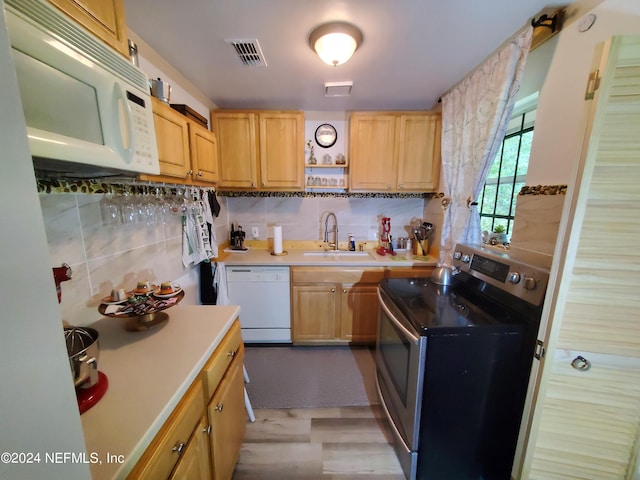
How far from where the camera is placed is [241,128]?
238 centimetres

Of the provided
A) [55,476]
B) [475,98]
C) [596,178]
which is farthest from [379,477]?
[475,98]

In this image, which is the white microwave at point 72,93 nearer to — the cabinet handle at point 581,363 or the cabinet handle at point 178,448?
the cabinet handle at point 178,448

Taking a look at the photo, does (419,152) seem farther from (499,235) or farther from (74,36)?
(74,36)

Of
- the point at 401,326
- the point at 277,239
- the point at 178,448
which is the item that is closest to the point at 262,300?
the point at 277,239

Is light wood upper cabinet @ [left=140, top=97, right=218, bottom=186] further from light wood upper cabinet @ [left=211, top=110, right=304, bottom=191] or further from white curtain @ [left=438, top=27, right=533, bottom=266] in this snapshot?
white curtain @ [left=438, top=27, right=533, bottom=266]

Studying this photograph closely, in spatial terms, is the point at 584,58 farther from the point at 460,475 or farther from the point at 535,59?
the point at 460,475

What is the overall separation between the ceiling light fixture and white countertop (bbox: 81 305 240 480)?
63.0 inches

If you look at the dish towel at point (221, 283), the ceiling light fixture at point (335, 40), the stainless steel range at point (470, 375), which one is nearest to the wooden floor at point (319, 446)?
the stainless steel range at point (470, 375)

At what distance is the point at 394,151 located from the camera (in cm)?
245

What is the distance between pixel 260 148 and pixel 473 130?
6.07 feet

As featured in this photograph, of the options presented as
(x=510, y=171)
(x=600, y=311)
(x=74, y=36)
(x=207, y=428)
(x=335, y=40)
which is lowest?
(x=207, y=428)

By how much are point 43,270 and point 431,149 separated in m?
2.76

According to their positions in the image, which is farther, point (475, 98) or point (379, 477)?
point (475, 98)

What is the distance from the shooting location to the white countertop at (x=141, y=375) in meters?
0.61
